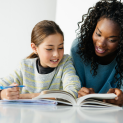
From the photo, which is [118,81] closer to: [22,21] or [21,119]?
[21,119]

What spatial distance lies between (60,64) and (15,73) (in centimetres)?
40

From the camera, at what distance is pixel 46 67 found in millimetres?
1524

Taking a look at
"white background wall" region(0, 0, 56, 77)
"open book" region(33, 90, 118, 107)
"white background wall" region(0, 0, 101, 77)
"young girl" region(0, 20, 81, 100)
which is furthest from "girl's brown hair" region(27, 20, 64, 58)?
"white background wall" region(0, 0, 56, 77)

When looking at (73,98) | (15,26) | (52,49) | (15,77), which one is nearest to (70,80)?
(52,49)

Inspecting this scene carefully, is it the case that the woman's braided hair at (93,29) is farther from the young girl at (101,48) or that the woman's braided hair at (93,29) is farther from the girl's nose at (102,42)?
the girl's nose at (102,42)

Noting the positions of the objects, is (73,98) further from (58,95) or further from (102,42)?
(102,42)

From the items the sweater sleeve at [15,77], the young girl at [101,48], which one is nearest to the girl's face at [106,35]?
the young girl at [101,48]

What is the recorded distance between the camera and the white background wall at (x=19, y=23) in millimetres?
3199

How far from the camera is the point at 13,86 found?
1074mm

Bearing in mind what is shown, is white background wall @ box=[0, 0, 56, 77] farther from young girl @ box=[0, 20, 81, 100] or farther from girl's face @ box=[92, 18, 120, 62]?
girl's face @ box=[92, 18, 120, 62]

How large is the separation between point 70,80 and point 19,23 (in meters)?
2.31

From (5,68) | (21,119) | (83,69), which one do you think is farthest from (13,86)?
(5,68)

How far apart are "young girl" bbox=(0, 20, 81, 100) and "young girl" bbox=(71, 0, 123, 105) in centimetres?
17

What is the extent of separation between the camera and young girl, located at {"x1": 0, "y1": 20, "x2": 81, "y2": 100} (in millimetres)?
1382
